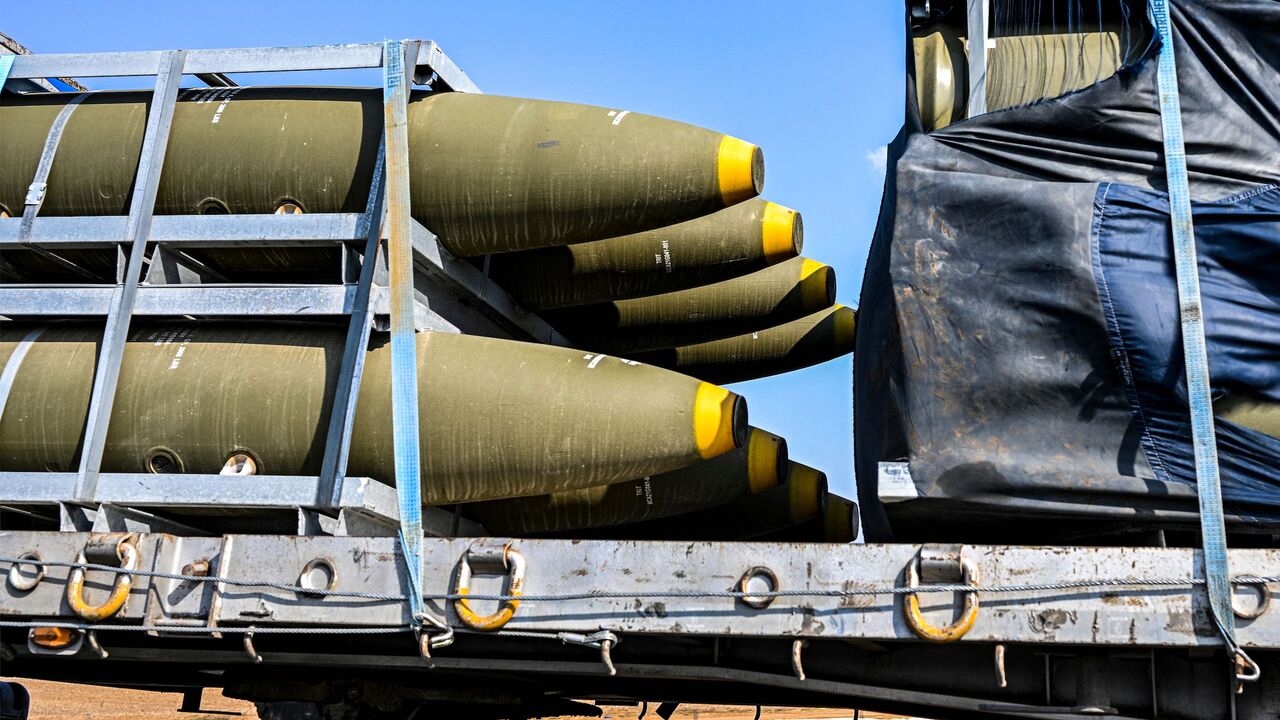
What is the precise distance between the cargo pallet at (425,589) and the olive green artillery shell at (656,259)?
1.19 feet

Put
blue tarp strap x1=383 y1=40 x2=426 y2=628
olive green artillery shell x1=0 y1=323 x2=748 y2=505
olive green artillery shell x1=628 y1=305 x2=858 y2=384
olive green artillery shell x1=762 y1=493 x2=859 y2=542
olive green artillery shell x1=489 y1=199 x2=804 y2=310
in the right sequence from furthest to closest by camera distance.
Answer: olive green artillery shell x1=628 y1=305 x2=858 y2=384 → olive green artillery shell x1=762 y1=493 x2=859 y2=542 → olive green artillery shell x1=489 y1=199 x2=804 y2=310 → olive green artillery shell x1=0 y1=323 x2=748 y2=505 → blue tarp strap x1=383 y1=40 x2=426 y2=628

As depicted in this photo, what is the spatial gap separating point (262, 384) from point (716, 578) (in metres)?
2.03

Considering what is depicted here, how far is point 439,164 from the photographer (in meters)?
4.75

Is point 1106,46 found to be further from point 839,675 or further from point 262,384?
point 262,384

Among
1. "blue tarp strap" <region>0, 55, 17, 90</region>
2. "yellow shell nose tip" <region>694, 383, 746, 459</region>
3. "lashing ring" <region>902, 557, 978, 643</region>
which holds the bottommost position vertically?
"lashing ring" <region>902, 557, 978, 643</region>

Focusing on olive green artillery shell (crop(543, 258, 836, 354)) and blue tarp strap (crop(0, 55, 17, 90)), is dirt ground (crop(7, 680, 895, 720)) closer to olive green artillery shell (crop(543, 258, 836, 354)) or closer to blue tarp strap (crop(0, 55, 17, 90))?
olive green artillery shell (crop(543, 258, 836, 354))

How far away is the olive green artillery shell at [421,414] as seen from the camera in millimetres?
4402

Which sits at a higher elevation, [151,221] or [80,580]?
[151,221]

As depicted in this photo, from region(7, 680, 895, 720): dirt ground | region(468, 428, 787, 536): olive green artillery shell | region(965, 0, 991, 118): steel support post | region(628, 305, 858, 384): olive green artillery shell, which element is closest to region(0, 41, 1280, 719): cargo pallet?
region(468, 428, 787, 536): olive green artillery shell

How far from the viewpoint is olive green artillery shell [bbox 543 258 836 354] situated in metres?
6.10

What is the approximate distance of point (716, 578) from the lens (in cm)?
336

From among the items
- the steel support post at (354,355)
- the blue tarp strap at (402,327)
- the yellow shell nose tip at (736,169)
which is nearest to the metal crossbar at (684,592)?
the blue tarp strap at (402,327)

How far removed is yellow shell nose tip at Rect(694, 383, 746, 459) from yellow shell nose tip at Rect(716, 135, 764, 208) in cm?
78

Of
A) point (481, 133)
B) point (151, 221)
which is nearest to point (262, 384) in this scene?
point (151, 221)
